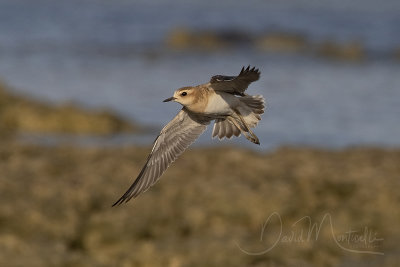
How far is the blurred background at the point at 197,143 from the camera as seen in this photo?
34.6ft

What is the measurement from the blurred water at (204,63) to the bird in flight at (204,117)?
9.08 meters

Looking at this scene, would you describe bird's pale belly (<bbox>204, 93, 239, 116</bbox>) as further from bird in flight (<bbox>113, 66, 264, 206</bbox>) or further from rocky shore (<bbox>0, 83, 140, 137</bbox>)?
rocky shore (<bbox>0, 83, 140, 137</bbox>)

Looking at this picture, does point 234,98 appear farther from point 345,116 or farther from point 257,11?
point 257,11

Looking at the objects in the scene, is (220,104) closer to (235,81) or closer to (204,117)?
(235,81)

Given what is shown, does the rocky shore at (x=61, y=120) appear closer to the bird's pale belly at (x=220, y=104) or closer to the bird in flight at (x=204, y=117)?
the bird in flight at (x=204, y=117)

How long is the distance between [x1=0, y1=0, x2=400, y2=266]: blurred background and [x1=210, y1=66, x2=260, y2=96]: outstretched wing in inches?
117

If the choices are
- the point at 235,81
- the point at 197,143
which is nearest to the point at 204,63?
the point at 197,143

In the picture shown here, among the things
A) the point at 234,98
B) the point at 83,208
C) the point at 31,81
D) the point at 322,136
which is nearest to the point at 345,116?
the point at 322,136

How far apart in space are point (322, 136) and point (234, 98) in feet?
36.9

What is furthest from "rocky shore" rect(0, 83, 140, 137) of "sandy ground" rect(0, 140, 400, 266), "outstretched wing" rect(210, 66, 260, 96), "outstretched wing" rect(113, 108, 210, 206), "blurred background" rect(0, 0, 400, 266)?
"outstretched wing" rect(210, 66, 260, 96)

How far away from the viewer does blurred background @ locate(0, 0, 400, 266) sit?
34.6 feet

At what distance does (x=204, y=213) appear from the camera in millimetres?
11273

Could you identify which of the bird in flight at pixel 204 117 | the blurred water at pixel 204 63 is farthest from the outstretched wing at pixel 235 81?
the blurred water at pixel 204 63

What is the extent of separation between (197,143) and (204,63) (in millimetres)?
15021
